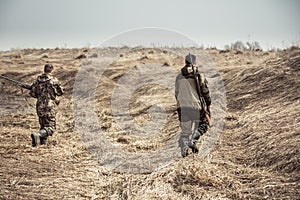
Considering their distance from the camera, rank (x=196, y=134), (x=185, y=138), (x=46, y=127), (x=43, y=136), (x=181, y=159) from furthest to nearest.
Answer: (x=46, y=127) → (x=43, y=136) → (x=185, y=138) → (x=196, y=134) → (x=181, y=159)

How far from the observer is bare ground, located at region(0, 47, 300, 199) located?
495cm

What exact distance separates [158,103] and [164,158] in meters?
5.56

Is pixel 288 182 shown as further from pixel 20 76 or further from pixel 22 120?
pixel 20 76

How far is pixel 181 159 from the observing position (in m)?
6.33

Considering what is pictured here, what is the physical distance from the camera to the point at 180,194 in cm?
481

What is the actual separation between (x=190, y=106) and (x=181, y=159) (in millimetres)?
897

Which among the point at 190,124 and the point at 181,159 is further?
the point at 190,124

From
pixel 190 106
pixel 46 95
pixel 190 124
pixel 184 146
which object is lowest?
pixel 184 146

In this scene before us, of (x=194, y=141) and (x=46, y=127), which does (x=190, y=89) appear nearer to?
(x=194, y=141)

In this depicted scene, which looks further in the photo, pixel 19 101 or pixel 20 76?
pixel 20 76

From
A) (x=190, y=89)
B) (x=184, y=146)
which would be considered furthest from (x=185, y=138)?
(x=190, y=89)

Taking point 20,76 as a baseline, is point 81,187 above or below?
below

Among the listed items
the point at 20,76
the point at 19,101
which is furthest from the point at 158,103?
the point at 20,76

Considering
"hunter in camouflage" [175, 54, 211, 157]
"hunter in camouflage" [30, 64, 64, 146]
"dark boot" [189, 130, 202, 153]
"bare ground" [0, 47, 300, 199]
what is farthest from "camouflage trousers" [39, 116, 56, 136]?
"dark boot" [189, 130, 202, 153]
